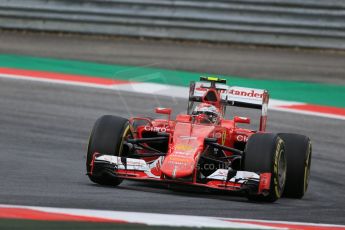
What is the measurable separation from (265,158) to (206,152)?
74 cm

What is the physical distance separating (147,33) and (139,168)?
12147mm

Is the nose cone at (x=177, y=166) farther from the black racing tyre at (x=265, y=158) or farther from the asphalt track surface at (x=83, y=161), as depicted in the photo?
the black racing tyre at (x=265, y=158)

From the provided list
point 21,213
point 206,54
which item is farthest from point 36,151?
point 206,54

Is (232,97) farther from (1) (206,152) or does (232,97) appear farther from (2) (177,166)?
(2) (177,166)

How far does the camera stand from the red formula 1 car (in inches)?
392

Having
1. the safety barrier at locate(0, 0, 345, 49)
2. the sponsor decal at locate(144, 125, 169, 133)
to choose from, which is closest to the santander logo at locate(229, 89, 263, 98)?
the sponsor decal at locate(144, 125, 169, 133)

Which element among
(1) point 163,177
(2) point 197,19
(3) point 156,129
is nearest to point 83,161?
(3) point 156,129

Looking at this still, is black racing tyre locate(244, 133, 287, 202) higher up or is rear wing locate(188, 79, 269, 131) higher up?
rear wing locate(188, 79, 269, 131)

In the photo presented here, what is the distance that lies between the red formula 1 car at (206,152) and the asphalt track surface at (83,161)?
0.54 ft

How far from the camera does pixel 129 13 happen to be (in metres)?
21.8

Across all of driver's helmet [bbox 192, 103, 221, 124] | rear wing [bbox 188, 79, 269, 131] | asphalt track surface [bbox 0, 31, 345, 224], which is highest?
rear wing [bbox 188, 79, 269, 131]

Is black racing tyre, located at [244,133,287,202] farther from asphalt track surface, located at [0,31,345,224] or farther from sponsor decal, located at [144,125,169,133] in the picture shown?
sponsor decal, located at [144,125,169,133]

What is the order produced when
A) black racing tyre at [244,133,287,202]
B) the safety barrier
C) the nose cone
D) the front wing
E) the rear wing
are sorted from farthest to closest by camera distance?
1. the safety barrier
2. the rear wing
3. black racing tyre at [244,133,287,202]
4. the front wing
5. the nose cone

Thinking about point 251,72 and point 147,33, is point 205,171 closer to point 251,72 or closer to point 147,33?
point 251,72
